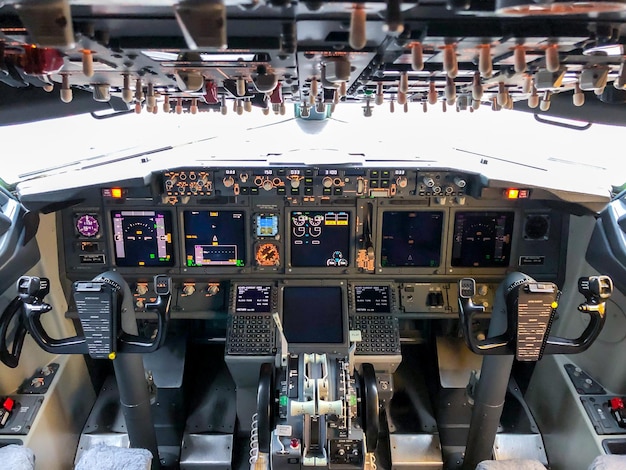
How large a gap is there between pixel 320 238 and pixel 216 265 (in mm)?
771

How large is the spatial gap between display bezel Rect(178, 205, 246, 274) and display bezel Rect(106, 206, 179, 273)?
4 centimetres

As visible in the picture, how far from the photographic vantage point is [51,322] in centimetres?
365

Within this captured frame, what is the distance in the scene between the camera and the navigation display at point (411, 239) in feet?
12.2

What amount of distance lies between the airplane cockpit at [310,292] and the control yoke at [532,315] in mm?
10

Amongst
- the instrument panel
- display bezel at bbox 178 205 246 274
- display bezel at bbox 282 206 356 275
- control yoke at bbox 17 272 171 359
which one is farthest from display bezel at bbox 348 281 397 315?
control yoke at bbox 17 272 171 359

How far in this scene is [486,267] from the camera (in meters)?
3.79

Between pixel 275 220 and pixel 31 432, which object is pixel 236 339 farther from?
pixel 31 432

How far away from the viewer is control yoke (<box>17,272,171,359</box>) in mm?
2617

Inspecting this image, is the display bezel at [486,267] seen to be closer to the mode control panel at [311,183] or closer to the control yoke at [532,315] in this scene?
the mode control panel at [311,183]

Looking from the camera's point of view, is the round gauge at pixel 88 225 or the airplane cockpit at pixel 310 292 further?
the round gauge at pixel 88 225

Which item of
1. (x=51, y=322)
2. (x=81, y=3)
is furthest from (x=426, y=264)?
(x=81, y=3)

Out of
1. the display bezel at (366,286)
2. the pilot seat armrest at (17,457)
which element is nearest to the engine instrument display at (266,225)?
the display bezel at (366,286)

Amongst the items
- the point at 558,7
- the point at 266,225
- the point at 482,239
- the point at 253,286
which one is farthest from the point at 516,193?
the point at 558,7

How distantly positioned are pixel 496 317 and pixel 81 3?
2465mm
